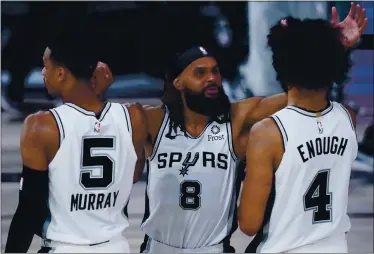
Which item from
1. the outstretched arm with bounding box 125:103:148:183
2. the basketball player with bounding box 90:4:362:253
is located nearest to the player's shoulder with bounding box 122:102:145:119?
the outstretched arm with bounding box 125:103:148:183

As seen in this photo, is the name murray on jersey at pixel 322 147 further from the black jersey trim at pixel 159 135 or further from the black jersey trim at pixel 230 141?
the black jersey trim at pixel 159 135

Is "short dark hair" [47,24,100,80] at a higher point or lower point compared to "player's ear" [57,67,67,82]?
higher

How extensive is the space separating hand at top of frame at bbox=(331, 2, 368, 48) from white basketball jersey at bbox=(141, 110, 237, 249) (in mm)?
610

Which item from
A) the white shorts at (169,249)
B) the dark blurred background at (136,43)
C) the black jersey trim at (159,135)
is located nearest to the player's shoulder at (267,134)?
the black jersey trim at (159,135)

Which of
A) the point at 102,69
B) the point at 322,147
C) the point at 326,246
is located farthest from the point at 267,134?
the point at 102,69

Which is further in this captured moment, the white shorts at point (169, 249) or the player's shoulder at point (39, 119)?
the white shorts at point (169, 249)

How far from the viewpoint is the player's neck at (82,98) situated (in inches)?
102

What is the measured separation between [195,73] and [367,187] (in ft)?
10.6

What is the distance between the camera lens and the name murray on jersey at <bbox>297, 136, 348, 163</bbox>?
2.46m

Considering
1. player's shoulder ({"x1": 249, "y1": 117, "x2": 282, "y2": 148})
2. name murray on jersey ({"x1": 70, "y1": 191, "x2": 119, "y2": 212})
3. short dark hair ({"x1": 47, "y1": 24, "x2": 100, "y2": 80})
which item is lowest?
name murray on jersey ({"x1": 70, "y1": 191, "x2": 119, "y2": 212})

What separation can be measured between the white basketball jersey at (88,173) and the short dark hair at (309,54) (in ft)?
2.00

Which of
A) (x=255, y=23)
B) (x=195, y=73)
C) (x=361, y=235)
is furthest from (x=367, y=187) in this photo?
(x=195, y=73)

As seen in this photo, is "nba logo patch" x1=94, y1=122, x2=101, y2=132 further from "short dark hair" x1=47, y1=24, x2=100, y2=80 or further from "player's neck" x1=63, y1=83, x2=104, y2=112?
"short dark hair" x1=47, y1=24, x2=100, y2=80

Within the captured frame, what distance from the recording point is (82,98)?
259cm
